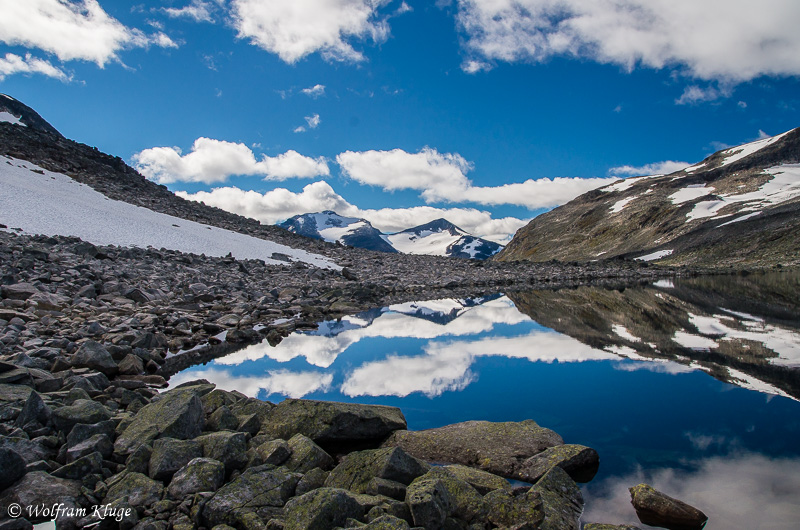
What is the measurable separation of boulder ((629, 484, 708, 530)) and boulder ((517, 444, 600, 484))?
82 cm

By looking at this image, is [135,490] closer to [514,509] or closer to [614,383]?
[514,509]

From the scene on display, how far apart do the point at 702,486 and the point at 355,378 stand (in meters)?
7.32

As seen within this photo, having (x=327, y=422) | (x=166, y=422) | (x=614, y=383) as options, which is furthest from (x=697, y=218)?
(x=166, y=422)

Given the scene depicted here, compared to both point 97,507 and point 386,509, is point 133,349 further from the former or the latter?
point 386,509

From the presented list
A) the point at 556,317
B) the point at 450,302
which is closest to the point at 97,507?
the point at 556,317

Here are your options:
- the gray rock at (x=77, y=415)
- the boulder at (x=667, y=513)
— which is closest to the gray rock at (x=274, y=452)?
the gray rock at (x=77, y=415)

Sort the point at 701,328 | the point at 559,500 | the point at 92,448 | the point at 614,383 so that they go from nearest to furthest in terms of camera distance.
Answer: the point at 559,500 → the point at 92,448 → the point at 614,383 → the point at 701,328

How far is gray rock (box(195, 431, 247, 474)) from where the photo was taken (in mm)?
5188

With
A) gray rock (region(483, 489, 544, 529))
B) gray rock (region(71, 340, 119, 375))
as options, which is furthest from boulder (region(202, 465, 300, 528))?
gray rock (region(71, 340, 119, 375))

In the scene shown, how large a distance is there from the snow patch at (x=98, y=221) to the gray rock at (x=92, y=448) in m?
24.8

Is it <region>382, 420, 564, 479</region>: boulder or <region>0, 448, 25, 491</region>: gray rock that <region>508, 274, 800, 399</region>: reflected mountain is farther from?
<region>0, 448, 25, 491</region>: gray rock

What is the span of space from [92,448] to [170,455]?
101 cm

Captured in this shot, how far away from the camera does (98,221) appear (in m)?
29.2

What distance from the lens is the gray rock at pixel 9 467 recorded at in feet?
14.3
